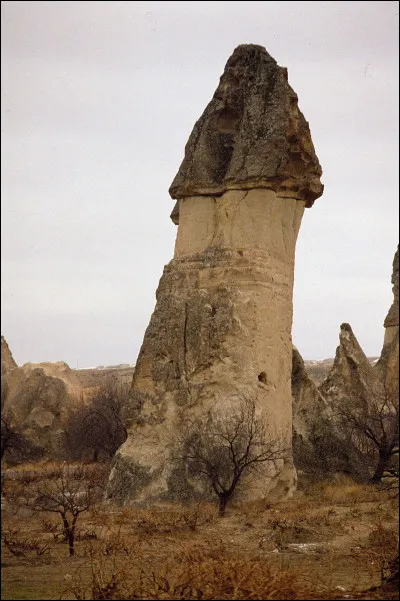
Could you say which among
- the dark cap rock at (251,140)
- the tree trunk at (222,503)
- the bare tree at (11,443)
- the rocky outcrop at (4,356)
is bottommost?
the tree trunk at (222,503)

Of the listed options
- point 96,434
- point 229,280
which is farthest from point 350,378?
point 96,434

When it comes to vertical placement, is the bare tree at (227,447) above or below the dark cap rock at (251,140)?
below

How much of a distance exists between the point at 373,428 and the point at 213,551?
1172cm

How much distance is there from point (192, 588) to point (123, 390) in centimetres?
2434

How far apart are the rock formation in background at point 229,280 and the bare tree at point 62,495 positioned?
81 centimetres

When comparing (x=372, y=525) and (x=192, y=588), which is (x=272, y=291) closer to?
(x=372, y=525)

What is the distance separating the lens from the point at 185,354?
1512cm

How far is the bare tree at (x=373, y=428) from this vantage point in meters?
16.7

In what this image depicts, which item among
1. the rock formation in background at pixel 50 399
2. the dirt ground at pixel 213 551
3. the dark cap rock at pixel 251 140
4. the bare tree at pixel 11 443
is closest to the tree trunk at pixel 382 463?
the dirt ground at pixel 213 551

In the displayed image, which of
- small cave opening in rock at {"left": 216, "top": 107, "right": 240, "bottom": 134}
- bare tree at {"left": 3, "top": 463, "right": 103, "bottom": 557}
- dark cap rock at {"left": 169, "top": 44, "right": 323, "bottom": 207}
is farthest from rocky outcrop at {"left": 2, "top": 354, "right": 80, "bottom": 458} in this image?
small cave opening in rock at {"left": 216, "top": 107, "right": 240, "bottom": 134}

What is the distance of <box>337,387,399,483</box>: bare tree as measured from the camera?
16.7 meters

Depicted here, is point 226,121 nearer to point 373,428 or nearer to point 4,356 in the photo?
point 373,428

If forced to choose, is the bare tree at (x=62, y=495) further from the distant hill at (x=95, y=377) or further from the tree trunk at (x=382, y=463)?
the distant hill at (x=95, y=377)

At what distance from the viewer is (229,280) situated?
15.4 m
